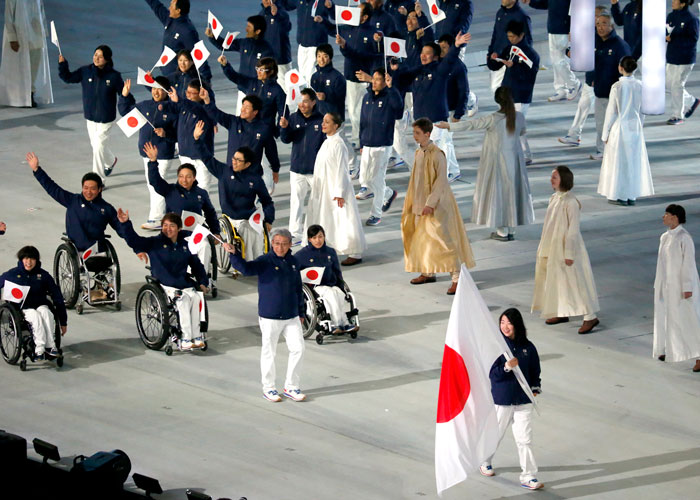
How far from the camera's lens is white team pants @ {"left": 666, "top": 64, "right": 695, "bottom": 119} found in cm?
2291

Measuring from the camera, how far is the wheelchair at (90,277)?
14773mm

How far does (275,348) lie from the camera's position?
12.6 meters

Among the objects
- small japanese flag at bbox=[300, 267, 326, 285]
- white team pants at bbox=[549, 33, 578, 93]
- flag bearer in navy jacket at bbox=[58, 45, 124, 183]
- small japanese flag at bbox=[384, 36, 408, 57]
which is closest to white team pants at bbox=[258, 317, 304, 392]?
small japanese flag at bbox=[300, 267, 326, 285]

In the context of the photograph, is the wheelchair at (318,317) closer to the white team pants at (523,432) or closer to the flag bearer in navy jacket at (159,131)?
the white team pants at (523,432)

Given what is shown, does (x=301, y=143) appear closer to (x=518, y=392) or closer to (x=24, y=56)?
(x=518, y=392)

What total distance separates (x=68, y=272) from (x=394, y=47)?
20.2 ft


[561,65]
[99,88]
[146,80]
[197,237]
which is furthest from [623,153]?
[197,237]

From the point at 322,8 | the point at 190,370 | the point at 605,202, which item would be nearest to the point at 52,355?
the point at 190,370

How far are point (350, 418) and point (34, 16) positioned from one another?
43.2ft

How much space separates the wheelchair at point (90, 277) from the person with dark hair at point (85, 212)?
4.2 inches

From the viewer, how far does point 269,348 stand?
12578mm

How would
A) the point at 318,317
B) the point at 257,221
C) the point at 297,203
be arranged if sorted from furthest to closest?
the point at 297,203
the point at 257,221
the point at 318,317

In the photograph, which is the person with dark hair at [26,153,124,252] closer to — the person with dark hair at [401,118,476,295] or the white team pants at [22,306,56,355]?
the white team pants at [22,306,56,355]

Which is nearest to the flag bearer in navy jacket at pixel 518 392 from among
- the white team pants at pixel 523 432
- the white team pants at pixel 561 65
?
the white team pants at pixel 523 432
